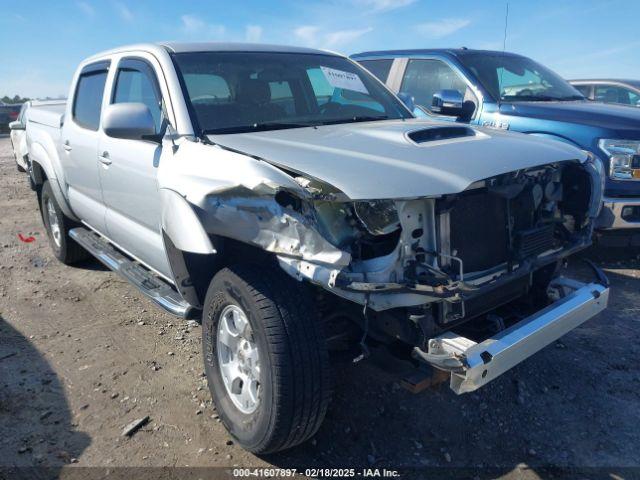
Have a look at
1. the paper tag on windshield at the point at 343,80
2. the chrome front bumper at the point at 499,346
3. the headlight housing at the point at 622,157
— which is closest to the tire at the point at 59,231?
the paper tag on windshield at the point at 343,80

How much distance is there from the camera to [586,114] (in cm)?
520

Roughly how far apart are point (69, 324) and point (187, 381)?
1448mm

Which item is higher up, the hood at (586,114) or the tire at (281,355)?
the hood at (586,114)

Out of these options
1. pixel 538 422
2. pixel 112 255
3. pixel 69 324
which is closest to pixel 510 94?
pixel 538 422

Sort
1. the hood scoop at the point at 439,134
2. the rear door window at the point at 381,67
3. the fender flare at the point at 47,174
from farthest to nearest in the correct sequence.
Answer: the rear door window at the point at 381,67 < the fender flare at the point at 47,174 < the hood scoop at the point at 439,134

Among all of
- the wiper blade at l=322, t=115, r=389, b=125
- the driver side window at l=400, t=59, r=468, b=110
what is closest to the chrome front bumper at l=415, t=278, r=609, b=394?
the wiper blade at l=322, t=115, r=389, b=125

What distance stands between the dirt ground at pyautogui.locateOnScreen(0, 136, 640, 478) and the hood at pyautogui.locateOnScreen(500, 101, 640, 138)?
1.70 m

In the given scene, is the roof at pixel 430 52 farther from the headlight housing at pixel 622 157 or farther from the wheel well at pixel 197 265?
the wheel well at pixel 197 265

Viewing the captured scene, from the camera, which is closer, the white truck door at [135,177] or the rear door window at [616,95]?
the white truck door at [135,177]

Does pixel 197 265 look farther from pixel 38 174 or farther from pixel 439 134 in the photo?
pixel 38 174

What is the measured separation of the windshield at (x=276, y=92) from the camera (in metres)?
3.27

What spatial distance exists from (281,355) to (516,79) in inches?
200

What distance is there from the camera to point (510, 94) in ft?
19.5

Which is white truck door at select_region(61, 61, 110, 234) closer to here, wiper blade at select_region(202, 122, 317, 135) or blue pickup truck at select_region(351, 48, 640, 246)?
wiper blade at select_region(202, 122, 317, 135)
